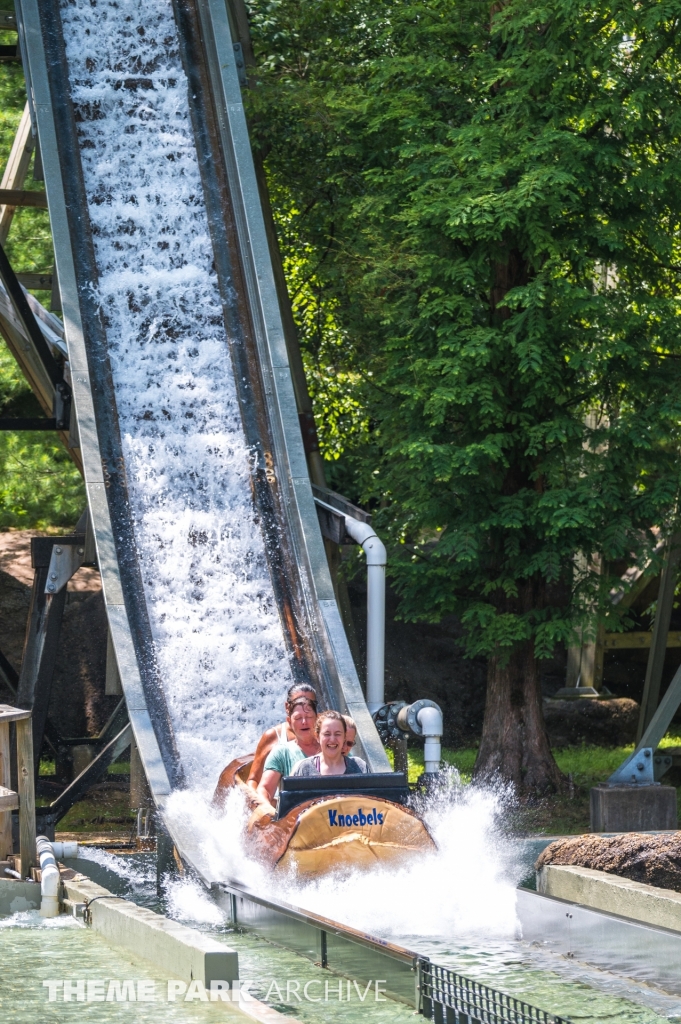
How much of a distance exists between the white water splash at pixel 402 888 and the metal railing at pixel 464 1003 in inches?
62.3

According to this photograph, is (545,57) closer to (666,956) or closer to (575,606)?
(575,606)

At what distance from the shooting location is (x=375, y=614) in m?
11.5

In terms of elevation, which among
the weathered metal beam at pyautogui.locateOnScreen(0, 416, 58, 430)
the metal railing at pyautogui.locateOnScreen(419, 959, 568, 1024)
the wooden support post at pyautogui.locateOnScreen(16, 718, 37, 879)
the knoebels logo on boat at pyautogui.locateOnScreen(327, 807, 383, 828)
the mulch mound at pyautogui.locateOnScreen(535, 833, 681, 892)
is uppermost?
the weathered metal beam at pyautogui.locateOnScreen(0, 416, 58, 430)

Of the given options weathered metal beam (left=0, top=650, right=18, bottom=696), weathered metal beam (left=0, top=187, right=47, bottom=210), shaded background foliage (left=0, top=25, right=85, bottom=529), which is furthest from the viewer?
shaded background foliage (left=0, top=25, right=85, bottom=529)

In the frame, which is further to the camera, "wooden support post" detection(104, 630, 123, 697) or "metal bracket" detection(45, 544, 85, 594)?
"wooden support post" detection(104, 630, 123, 697)

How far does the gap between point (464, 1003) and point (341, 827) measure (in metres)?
2.25

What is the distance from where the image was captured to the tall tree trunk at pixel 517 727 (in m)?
12.4

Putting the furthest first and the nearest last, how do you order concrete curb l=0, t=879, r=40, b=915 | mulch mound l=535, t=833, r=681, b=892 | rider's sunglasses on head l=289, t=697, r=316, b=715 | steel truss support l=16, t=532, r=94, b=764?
steel truss support l=16, t=532, r=94, b=764
rider's sunglasses on head l=289, t=697, r=316, b=715
concrete curb l=0, t=879, r=40, b=915
mulch mound l=535, t=833, r=681, b=892

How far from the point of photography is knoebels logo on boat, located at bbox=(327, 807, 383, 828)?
719 centimetres

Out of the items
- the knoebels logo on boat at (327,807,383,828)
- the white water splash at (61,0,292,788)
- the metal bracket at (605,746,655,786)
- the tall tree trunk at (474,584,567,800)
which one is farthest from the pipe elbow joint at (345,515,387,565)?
the knoebels logo on boat at (327,807,383,828)

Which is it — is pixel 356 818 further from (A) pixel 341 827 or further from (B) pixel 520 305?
(B) pixel 520 305

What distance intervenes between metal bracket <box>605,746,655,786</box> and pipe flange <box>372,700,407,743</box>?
1650mm

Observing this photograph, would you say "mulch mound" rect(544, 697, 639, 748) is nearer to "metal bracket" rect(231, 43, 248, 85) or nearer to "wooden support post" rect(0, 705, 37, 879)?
"metal bracket" rect(231, 43, 248, 85)

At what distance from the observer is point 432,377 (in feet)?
38.9
